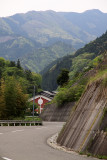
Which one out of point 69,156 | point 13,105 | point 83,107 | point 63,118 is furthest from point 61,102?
point 69,156

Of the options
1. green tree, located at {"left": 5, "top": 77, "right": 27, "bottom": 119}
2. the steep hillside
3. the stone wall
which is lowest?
the stone wall

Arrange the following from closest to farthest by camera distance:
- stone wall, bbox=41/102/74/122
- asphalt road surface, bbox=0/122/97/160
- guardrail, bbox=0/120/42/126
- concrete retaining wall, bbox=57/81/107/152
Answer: asphalt road surface, bbox=0/122/97/160, concrete retaining wall, bbox=57/81/107/152, guardrail, bbox=0/120/42/126, stone wall, bbox=41/102/74/122

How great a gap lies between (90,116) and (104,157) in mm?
3465

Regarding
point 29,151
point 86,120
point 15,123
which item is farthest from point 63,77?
point 29,151

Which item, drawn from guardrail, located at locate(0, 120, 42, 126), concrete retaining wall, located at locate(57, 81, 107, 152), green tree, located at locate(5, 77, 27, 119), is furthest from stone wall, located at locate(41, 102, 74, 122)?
concrete retaining wall, located at locate(57, 81, 107, 152)

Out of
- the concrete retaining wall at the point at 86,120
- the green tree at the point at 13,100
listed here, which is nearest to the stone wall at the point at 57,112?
the green tree at the point at 13,100

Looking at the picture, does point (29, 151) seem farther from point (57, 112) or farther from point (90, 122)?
point (57, 112)

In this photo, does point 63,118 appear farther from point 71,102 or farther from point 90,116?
point 90,116

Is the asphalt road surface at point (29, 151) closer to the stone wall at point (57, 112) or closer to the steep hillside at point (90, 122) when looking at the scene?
the steep hillside at point (90, 122)

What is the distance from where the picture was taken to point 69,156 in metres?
11.1

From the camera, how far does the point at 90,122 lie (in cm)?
1261

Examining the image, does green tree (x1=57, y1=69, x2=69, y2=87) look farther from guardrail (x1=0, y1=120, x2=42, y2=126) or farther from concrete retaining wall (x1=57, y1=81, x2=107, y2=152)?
concrete retaining wall (x1=57, y1=81, x2=107, y2=152)

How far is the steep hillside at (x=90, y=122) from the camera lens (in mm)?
11241

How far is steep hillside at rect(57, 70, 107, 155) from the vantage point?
1124cm
